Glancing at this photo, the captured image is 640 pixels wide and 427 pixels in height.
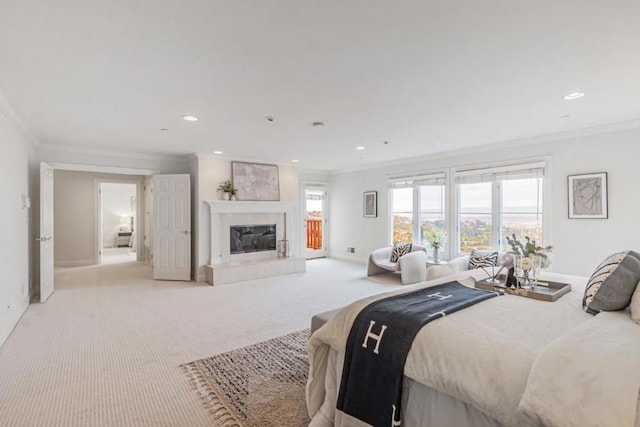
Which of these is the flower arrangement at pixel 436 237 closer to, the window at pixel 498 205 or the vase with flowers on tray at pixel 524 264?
the window at pixel 498 205

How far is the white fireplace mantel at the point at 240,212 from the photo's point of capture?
5938 millimetres

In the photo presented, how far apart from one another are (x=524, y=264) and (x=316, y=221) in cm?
651

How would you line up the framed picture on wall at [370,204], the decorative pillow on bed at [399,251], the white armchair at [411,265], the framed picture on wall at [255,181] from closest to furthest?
the white armchair at [411,265] → the decorative pillow on bed at [399,251] → the framed picture on wall at [255,181] → the framed picture on wall at [370,204]

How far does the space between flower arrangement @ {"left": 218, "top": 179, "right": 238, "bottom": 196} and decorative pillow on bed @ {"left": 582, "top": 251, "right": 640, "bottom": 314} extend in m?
5.40

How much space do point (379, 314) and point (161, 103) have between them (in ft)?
9.43

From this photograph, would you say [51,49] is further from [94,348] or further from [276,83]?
[94,348]

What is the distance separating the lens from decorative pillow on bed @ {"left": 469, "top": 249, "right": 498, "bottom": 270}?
4758 mm

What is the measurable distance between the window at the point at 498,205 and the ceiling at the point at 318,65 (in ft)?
3.03

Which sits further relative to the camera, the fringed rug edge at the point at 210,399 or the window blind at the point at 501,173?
the window blind at the point at 501,173

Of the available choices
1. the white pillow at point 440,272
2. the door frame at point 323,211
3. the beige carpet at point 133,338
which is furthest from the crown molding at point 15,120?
the white pillow at point 440,272

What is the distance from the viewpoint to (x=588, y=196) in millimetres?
4176

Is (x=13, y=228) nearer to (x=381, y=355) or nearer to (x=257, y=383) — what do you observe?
(x=257, y=383)

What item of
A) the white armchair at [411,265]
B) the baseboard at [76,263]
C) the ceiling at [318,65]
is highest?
the ceiling at [318,65]

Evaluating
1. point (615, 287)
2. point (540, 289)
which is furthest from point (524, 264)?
point (615, 287)
